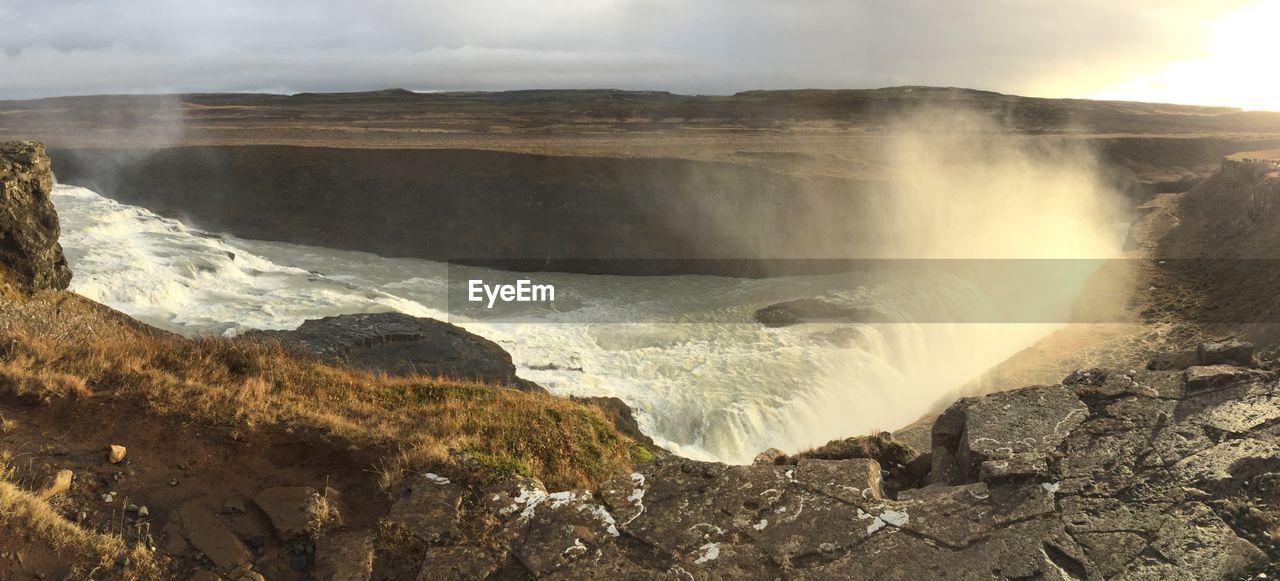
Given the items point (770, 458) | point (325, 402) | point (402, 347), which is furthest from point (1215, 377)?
→ point (402, 347)

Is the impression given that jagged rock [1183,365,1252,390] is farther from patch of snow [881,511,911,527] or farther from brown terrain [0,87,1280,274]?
brown terrain [0,87,1280,274]

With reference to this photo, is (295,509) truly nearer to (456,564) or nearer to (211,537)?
(211,537)

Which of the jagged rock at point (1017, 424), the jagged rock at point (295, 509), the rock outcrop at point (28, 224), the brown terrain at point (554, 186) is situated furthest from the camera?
the brown terrain at point (554, 186)

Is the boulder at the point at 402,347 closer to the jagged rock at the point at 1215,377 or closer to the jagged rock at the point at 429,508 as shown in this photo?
the jagged rock at the point at 429,508

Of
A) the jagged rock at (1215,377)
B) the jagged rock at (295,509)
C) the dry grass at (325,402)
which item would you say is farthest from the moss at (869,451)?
the jagged rock at (295,509)

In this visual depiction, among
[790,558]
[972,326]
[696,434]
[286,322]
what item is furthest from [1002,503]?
[972,326]

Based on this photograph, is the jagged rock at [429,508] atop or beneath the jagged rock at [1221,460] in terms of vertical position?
beneath
